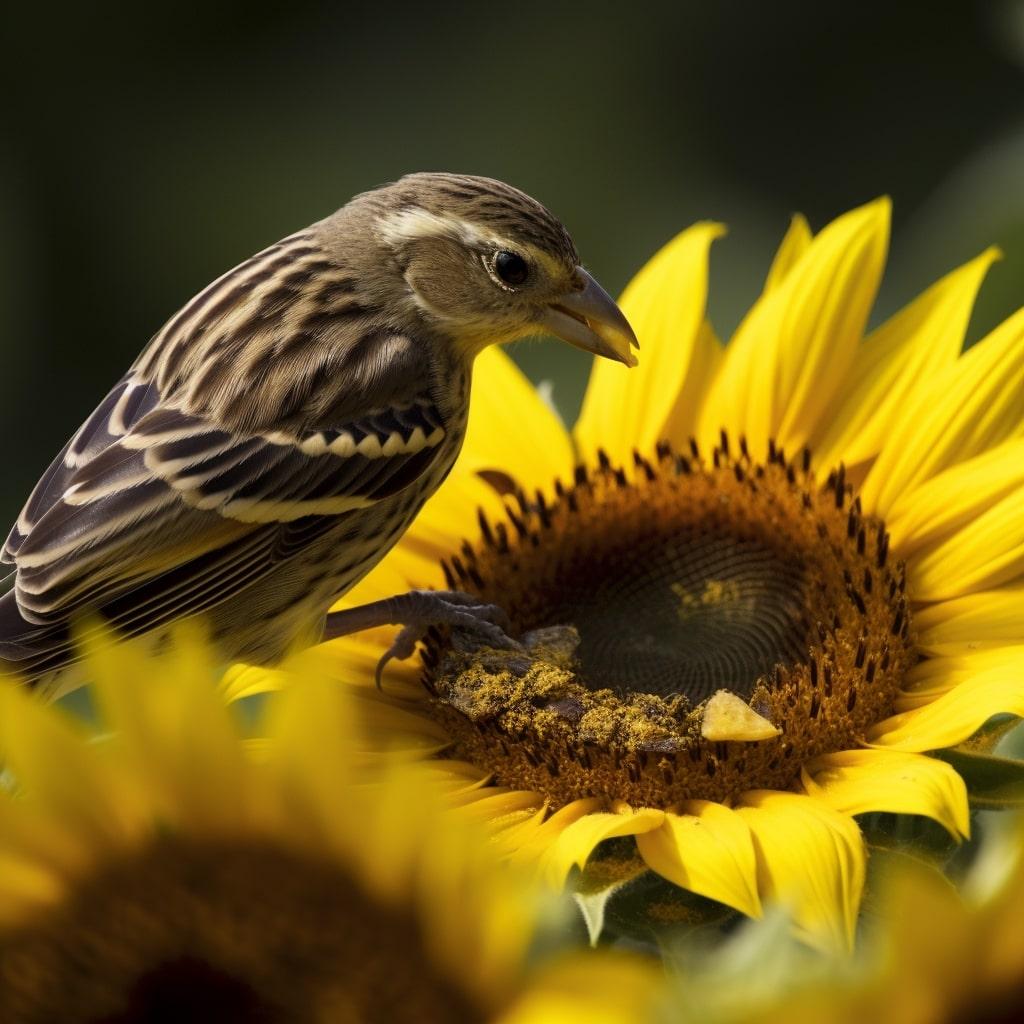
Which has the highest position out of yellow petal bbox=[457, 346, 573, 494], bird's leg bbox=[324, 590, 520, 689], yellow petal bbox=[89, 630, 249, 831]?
yellow petal bbox=[89, 630, 249, 831]

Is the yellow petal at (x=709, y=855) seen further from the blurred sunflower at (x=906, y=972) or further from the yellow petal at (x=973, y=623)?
the blurred sunflower at (x=906, y=972)

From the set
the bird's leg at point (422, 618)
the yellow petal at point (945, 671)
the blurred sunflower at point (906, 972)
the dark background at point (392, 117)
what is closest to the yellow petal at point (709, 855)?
the yellow petal at point (945, 671)

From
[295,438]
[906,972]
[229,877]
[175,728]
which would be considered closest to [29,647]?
[295,438]

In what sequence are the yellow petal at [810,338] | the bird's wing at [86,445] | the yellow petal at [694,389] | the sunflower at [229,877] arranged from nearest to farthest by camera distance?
the sunflower at [229,877] < the bird's wing at [86,445] < the yellow petal at [810,338] < the yellow petal at [694,389]

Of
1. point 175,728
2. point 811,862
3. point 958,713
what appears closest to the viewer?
point 175,728

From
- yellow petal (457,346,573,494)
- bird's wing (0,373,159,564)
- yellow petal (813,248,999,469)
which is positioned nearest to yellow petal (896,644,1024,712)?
yellow petal (813,248,999,469)

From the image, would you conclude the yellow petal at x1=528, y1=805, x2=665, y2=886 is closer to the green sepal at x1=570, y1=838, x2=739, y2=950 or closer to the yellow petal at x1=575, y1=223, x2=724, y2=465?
the green sepal at x1=570, y1=838, x2=739, y2=950

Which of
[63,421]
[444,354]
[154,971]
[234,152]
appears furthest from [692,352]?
[234,152]

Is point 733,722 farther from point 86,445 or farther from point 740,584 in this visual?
point 86,445
